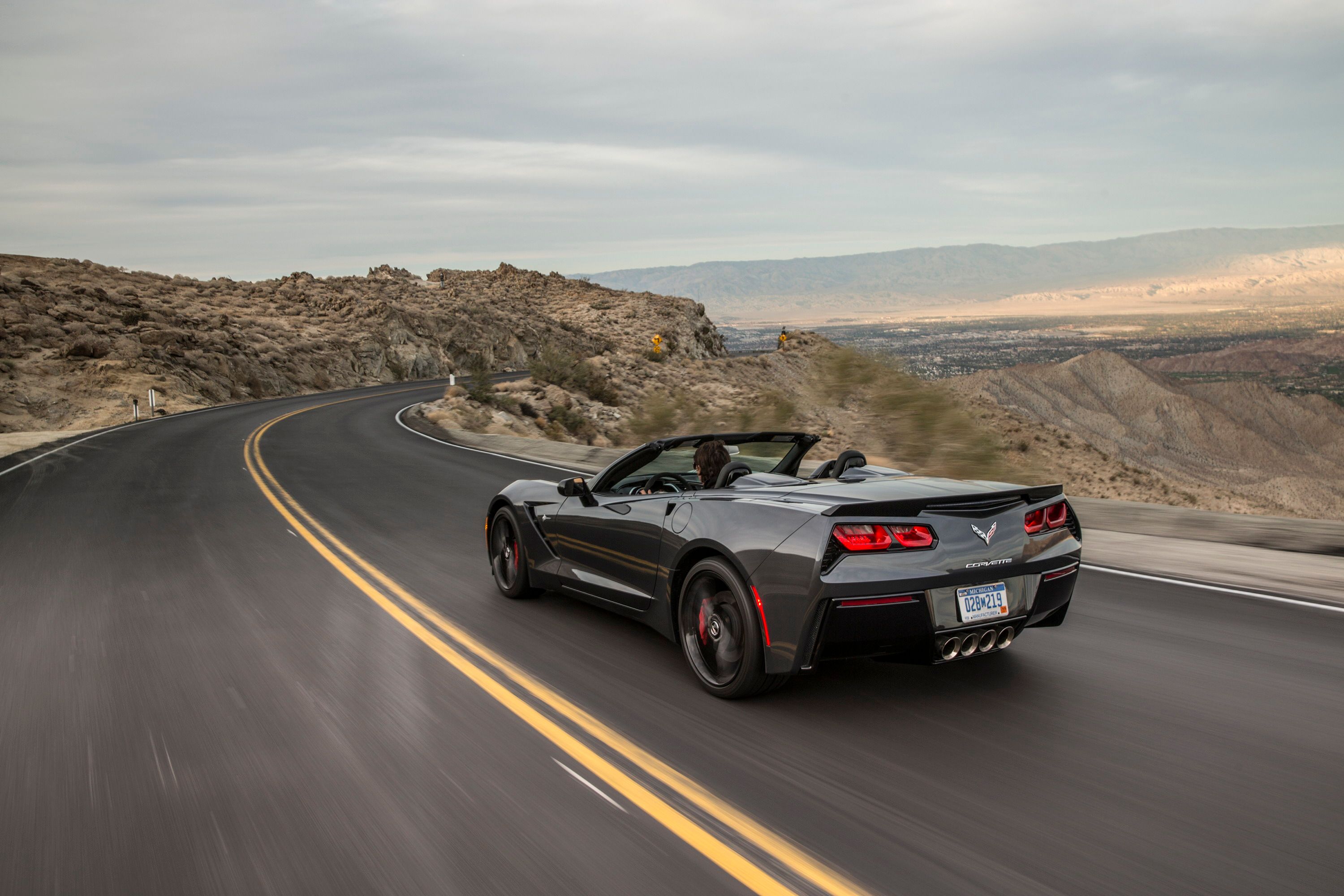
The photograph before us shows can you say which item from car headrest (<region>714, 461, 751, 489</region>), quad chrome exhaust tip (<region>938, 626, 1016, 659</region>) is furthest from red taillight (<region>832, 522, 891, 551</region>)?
car headrest (<region>714, 461, 751, 489</region>)

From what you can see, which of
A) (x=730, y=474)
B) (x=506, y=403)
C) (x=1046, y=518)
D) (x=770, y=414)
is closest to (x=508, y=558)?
(x=730, y=474)

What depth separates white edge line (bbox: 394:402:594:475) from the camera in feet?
54.0

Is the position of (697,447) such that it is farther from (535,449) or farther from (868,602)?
(535,449)

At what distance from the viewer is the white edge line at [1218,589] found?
6457mm

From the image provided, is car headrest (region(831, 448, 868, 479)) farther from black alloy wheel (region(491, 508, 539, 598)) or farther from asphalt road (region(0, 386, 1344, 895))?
black alloy wheel (region(491, 508, 539, 598))

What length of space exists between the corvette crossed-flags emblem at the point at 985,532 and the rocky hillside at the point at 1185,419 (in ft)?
248

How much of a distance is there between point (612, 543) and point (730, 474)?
34.4 inches

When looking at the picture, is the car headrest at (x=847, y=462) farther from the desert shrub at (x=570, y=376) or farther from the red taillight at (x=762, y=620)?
the desert shrub at (x=570, y=376)

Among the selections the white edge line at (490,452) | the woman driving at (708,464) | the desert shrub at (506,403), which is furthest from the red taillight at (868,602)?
the desert shrub at (506,403)

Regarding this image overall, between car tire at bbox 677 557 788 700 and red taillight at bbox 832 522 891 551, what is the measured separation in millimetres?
552

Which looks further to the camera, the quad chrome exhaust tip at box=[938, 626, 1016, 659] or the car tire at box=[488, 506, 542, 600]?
the car tire at box=[488, 506, 542, 600]

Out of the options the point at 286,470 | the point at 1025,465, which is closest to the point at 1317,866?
the point at 1025,465

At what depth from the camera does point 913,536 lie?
168 inches

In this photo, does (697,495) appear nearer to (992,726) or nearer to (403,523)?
(992,726)
